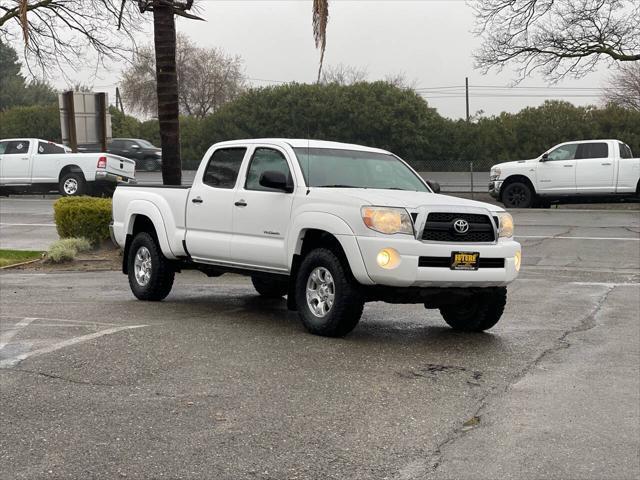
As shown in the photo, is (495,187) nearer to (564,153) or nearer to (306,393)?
(564,153)

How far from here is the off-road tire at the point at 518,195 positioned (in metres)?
26.7

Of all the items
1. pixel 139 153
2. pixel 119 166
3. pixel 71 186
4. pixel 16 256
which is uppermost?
pixel 139 153

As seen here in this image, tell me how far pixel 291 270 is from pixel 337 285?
0.81 m

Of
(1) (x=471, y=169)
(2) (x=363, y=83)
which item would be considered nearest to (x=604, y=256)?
(1) (x=471, y=169)

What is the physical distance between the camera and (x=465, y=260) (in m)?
8.47

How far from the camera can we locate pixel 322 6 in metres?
13.0

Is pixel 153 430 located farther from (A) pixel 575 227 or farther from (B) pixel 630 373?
(A) pixel 575 227

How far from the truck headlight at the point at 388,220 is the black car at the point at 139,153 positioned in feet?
115

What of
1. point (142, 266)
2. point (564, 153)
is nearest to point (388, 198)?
point (142, 266)

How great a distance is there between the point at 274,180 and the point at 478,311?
2.39 metres

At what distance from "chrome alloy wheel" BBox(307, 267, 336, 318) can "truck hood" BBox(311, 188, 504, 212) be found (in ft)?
2.29

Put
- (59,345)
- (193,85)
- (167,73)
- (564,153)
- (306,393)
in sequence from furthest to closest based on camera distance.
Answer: (193,85), (564,153), (167,73), (59,345), (306,393)

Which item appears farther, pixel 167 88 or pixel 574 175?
pixel 574 175

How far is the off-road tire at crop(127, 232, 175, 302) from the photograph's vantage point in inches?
434
